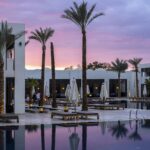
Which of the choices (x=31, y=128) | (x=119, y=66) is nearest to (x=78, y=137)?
(x=31, y=128)

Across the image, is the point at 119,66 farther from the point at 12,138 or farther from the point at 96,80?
the point at 12,138

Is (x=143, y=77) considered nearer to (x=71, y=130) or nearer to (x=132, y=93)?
(x=132, y=93)

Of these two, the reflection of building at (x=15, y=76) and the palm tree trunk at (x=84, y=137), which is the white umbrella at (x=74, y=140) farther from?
the reflection of building at (x=15, y=76)

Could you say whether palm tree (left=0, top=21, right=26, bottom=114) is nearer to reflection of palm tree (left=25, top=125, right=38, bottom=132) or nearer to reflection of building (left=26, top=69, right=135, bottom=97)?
reflection of palm tree (left=25, top=125, right=38, bottom=132)

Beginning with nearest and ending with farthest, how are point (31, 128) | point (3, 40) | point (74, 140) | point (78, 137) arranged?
point (74, 140)
point (78, 137)
point (31, 128)
point (3, 40)

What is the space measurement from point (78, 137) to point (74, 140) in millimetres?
986

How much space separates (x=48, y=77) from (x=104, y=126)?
50.0 meters

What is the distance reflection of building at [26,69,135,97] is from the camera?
258ft

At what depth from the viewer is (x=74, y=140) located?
65.5ft

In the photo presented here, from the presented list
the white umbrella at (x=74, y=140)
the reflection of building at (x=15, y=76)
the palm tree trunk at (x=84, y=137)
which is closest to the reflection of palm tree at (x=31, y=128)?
the palm tree trunk at (x=84, y=137)

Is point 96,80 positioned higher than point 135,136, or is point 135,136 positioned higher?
point 96,80

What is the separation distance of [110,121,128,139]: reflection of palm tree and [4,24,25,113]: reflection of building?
1108 cm

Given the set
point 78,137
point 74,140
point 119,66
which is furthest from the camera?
point 119,66

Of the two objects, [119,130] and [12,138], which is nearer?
[12,138]
